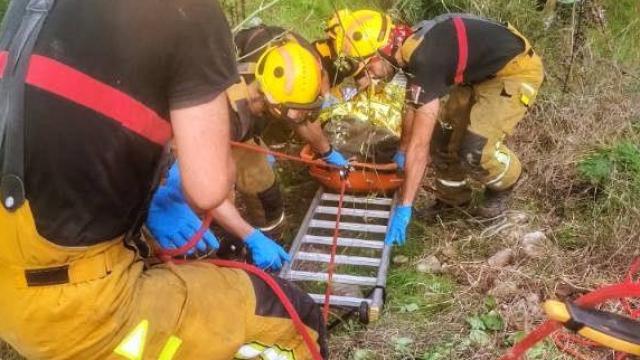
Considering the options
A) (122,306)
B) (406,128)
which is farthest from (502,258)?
(122,306)

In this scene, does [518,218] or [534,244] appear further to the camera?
[518,218]

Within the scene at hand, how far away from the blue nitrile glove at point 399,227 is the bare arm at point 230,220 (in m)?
0.91

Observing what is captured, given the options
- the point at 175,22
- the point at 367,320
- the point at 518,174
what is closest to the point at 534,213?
the point at 518,174

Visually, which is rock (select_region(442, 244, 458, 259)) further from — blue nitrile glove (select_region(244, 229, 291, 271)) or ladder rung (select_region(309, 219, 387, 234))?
blue nitrile glove (select_region(244, 229, 291, 271))

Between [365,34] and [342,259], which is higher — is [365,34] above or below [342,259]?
above

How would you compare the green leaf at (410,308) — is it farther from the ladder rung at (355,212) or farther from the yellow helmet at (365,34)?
the yellow helmet at (365,34)

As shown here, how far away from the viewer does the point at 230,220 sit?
3.24m

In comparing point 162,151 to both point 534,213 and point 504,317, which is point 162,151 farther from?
point 534,213

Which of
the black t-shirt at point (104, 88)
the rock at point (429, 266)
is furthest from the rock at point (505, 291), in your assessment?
the black t-shirt at point (104, 88)

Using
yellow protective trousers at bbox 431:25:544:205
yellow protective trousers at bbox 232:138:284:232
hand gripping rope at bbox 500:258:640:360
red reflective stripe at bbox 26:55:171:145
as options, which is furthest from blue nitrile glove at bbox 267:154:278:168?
red reflective stripe at bbox 26:55:171:145

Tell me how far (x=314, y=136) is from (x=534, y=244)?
1.44m

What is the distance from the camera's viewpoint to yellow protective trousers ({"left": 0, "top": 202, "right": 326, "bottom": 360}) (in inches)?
76.9

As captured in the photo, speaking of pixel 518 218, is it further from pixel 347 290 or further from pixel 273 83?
pixel 273 83

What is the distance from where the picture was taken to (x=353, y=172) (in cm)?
427
